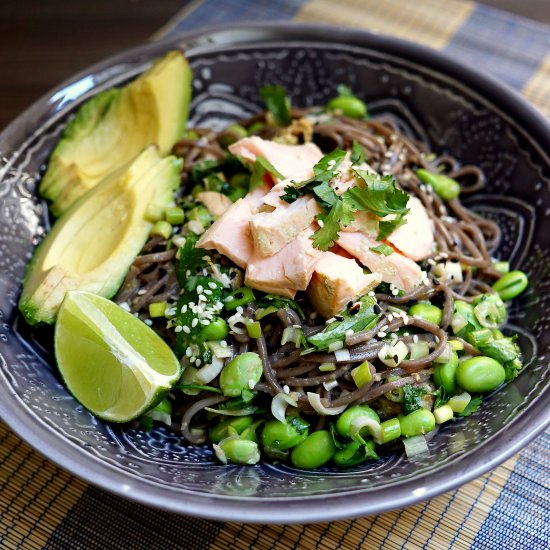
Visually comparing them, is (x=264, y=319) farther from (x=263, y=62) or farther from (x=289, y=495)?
(x=263, y=62)

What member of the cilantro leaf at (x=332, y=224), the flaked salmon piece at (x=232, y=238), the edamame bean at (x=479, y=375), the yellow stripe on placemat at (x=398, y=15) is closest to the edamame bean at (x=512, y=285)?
the edamame bean at (x=479, y=375)

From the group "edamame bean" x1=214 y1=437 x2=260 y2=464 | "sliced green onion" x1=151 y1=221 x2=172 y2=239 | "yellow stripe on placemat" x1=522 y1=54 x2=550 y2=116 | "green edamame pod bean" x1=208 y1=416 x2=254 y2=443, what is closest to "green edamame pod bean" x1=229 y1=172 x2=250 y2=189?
"sliced green onion" x1=151 y1=221 x2=172 y2=239

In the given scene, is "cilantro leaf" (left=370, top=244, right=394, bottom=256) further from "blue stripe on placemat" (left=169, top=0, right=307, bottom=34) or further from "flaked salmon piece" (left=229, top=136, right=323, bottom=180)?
"blue stripe on placemat" (left=169, top=0, right=307, bottom=34)

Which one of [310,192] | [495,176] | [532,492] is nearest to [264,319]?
[310,192]

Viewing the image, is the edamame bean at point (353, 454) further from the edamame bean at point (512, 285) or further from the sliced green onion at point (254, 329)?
the edamame bean at point (512, 285)

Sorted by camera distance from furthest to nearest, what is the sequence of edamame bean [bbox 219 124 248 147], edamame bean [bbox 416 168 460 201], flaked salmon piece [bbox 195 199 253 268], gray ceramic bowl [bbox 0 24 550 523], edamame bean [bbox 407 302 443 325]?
edamame bean [bbox 219 124 248 147] < edamame bean [bbox 416 168 460 201] < edamame bean [bbox 407 302 443 325] < flaked salmon piece [bbox 195 199 253 268] < gray ceramic bowl [bbox 0 24 550 523]

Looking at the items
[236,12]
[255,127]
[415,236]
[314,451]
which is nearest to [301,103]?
[255,127]
